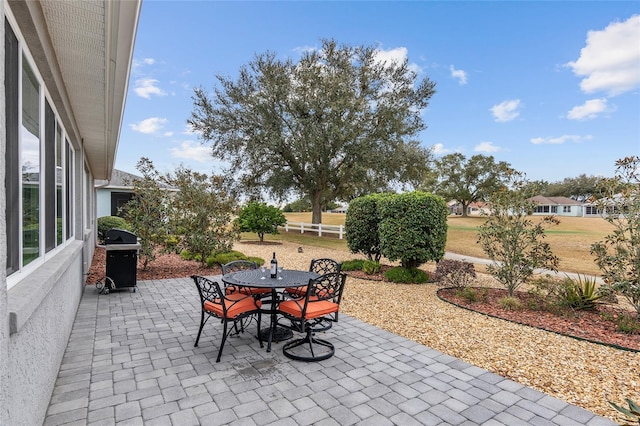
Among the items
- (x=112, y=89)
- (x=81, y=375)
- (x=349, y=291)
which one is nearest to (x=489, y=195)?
(x=349, y=291)

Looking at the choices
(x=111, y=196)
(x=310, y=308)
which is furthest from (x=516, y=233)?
(x=111, y=196)

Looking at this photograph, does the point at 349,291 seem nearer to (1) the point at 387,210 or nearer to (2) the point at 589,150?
(1) the point at 387,210

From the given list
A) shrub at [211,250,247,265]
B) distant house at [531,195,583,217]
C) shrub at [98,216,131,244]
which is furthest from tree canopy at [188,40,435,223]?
distant house at [531,195,583,217]

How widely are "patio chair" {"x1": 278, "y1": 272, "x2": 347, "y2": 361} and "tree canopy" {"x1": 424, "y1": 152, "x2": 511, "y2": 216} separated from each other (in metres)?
40.8

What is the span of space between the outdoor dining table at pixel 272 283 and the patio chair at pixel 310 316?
0.16 meters

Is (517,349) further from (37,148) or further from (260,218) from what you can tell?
(260,218)

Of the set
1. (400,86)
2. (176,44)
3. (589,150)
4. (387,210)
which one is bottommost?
(387,210)

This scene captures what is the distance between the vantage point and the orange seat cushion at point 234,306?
3.90m

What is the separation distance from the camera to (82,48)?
2.92m

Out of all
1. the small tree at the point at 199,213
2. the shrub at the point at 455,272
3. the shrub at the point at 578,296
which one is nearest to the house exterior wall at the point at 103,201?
the small tree at the point at 199,213

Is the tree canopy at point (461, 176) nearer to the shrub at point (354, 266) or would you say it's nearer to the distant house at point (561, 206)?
the distant house at point (561, 206)

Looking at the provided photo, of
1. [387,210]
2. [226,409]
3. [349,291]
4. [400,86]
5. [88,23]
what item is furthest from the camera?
[400,86]

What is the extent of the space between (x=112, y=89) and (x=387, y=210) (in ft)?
19.5

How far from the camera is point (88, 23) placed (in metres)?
2.51
